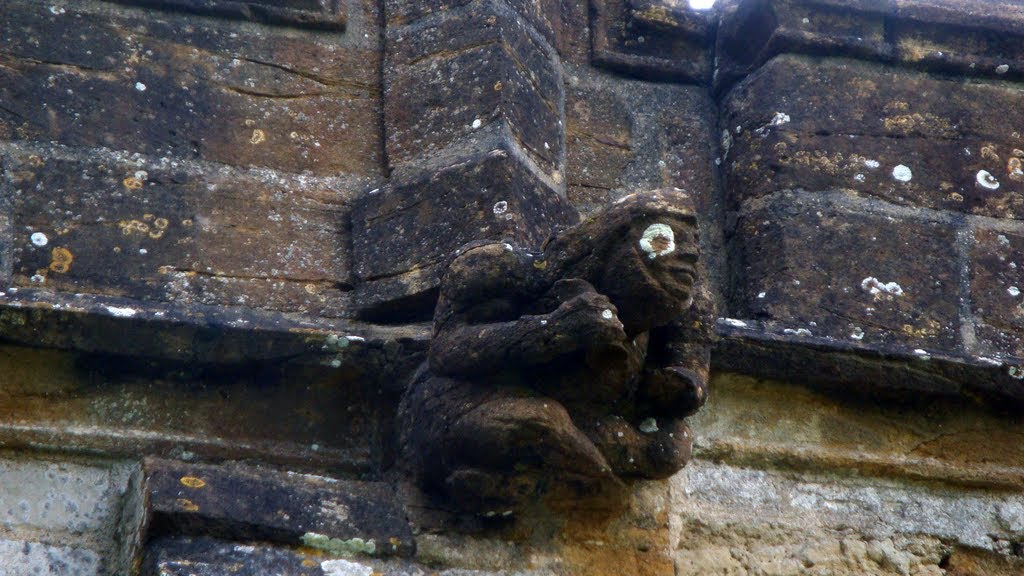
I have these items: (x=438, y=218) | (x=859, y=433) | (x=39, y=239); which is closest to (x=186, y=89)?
(x=39, y=239)

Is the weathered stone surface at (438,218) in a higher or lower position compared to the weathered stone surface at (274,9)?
lower

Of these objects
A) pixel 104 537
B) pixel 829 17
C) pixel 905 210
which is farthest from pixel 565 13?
pixel 104 537

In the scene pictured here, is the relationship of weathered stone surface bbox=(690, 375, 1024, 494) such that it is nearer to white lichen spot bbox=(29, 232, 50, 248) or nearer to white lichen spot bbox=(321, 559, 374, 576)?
white lichen spot bbox=(321, 559, 374, 576)

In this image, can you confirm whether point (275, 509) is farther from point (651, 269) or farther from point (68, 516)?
point (651, 269)

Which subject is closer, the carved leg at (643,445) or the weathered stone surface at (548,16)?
the carved leg at (643,445)

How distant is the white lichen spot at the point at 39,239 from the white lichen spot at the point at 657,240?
4.39 feet

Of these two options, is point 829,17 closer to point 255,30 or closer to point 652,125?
point 652,125

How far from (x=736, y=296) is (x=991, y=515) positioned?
755 mm

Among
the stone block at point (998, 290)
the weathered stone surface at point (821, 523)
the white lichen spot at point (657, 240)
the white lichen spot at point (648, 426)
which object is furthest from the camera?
the stone block at point (998, 290)

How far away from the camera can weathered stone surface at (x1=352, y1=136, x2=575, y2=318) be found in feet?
12.7

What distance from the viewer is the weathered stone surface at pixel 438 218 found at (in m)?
3.87

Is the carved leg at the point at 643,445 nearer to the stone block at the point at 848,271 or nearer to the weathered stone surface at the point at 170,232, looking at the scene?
the stone block at the point at 848,271

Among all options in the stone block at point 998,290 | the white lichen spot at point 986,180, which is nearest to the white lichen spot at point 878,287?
the stone block at point 998,290

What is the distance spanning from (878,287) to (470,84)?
3.39 feet
